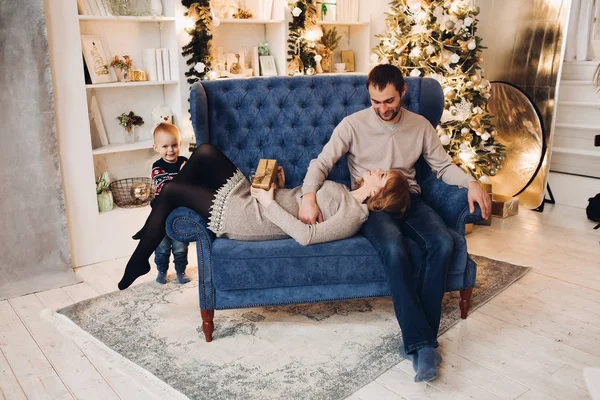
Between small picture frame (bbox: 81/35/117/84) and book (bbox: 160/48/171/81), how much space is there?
1.12 feet

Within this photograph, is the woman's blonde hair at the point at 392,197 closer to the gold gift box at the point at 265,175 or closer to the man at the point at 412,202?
the man at the point at 412,202

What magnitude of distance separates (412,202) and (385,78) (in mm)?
616

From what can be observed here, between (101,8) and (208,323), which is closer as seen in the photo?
(208,323)

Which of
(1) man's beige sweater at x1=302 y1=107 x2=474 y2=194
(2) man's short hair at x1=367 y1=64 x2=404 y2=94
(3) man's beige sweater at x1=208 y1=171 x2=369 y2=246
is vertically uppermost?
(2) man's short hair at x1=367 y1=64 x2=404 y2=94

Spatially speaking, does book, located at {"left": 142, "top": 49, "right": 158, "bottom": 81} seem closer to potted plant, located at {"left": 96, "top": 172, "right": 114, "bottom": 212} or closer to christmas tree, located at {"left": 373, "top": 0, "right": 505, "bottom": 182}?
potted plant, located at {"left": 96, "top": 172, "right": 114, "bottom": 212}

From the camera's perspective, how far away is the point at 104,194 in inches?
141

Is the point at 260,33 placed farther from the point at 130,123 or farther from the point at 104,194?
the point at 104,194

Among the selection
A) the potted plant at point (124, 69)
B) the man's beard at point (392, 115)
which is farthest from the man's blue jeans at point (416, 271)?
the potted plant at point (124, 69)

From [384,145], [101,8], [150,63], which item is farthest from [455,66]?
[101,8]

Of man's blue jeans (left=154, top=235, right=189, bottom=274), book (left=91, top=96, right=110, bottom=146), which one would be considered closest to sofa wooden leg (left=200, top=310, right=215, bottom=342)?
man's blue jeans (left=154, top=235, right=189, bottom=274)

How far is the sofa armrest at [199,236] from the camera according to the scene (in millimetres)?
2434

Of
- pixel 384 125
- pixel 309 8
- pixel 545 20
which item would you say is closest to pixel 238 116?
pixel 384 125

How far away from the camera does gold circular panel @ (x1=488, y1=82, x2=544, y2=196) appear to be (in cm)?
457

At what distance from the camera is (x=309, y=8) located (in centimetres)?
426
